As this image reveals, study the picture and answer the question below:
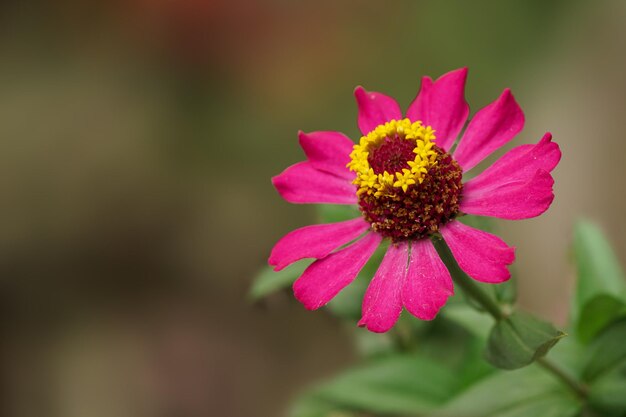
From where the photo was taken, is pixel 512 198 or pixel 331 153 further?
pixel 331 153

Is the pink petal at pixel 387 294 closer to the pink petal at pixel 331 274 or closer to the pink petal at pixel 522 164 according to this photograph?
the pink petal at pixel 331 274

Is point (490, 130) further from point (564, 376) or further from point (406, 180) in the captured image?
point (564, 376)

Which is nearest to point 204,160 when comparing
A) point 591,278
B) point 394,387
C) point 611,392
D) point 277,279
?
point 277,279

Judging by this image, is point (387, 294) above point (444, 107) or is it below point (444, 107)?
below

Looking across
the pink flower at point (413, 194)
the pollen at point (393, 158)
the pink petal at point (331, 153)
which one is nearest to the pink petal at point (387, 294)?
the pink flower at point (413, 194)

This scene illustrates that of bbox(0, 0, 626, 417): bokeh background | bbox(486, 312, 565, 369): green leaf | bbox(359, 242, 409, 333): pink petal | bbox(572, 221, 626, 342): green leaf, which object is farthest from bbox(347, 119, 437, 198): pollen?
bbox(0, 0, 626, 417): bokeh background

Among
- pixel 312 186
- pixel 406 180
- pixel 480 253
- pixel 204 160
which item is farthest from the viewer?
pixel 204 160

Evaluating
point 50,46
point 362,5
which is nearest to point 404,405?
point 362,5
